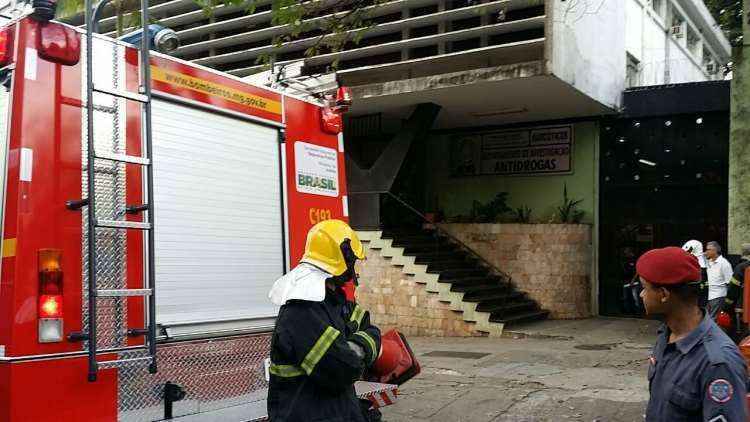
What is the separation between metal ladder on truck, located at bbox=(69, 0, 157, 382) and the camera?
337 centimetres

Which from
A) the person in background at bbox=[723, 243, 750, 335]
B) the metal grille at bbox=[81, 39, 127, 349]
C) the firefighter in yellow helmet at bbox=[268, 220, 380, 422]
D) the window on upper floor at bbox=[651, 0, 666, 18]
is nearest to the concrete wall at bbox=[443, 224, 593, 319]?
the person in background at bbox=[723, 243, 750, 335]

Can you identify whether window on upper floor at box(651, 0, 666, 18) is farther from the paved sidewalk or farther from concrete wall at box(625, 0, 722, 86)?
the paved sidewalk

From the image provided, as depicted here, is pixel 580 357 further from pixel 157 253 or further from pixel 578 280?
pixel 157 253

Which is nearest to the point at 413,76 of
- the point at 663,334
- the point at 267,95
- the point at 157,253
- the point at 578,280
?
the point at 578,280

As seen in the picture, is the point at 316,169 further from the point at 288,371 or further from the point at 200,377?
the point at 288,371

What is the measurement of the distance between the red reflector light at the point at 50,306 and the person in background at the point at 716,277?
9064mm

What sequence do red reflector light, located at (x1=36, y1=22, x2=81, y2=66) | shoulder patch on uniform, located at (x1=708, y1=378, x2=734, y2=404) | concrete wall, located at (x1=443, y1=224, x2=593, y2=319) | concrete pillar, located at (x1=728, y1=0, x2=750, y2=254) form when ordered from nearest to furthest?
shoulder patch on uniform, located at (x1=708, y1=378, x2=734, y2=404), red reflector light, located at (x1=36, y1=22, x2=81, y2=66), concrete pillar, located at (x1=728, y1=0, x2=750, y2=254), concrete wall, located at (x1=443, y1=224, x2=593, y2=319)

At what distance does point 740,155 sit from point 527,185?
346 inches

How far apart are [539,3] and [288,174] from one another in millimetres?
7801

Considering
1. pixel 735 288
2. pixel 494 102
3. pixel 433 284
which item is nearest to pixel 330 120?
pixel 735 288

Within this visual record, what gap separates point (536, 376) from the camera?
8.70m

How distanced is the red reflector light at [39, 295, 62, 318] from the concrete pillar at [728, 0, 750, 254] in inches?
223

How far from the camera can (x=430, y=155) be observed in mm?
16641

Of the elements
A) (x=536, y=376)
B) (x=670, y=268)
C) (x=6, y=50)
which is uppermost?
(x=6, y=50)
